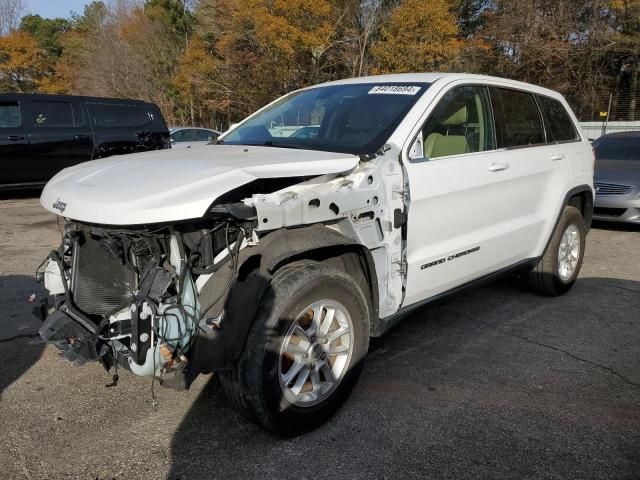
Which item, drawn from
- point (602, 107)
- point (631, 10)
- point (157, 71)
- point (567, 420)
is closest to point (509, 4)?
point (631, 10)

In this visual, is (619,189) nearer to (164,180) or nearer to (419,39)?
(164,180)

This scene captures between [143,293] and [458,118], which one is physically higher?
[458,118]

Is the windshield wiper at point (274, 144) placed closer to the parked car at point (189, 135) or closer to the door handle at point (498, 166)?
the door handle at point (498, 166)

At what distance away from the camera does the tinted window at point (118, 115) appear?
10.0m

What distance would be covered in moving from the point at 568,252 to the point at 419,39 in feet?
75.4

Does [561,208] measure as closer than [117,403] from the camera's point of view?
No

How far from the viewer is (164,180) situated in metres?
2.30

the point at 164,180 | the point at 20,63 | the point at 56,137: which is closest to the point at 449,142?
the point at 164,180

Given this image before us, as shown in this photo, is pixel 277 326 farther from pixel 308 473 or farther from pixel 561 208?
pixel 561 208

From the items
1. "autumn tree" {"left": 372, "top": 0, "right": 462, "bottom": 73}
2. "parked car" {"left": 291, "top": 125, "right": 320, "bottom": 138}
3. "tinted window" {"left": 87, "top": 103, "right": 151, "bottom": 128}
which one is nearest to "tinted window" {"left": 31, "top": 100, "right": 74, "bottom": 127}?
"tinted window" {"left": 87, "top": 103, "right": 151, "bottom": 128}

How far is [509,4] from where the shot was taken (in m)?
25.5

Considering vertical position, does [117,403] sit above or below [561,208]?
below

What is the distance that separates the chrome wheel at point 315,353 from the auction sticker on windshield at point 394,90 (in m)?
1.56

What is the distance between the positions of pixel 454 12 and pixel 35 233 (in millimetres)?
27334
